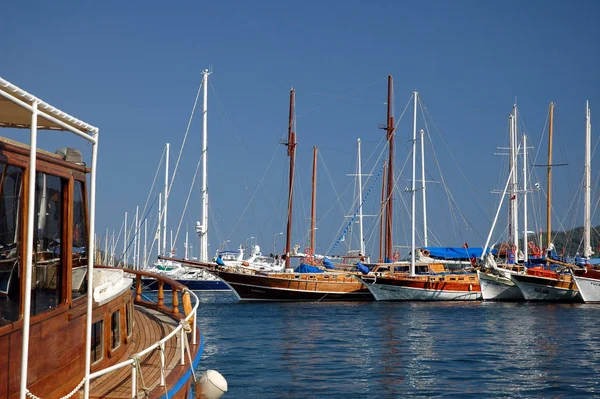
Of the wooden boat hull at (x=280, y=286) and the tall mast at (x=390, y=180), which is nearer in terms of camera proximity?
the wooden boat hull at (x=280, y=286)

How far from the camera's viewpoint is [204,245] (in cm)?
4472

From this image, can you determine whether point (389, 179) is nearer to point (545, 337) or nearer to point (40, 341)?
point (545, 337)

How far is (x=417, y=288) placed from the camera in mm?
44219

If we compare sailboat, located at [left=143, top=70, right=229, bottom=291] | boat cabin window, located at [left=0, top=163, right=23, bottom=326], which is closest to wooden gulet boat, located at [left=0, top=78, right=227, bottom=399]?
boat cabin window, located at [left=0, top=163, right=23, bottom=326]

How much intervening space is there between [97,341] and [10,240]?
2.78m

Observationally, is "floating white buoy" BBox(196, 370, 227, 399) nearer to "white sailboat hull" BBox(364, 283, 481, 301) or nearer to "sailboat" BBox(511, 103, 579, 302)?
"white sailboat hull" BBox(364, 283, 481, 301)

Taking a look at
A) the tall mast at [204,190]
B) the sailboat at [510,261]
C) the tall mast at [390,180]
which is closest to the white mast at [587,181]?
the sailboat at [510,261]

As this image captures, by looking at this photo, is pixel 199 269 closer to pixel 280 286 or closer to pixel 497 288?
pixel 280 286

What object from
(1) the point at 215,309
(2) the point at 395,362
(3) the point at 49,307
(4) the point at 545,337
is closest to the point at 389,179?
(1) the point at 215,309

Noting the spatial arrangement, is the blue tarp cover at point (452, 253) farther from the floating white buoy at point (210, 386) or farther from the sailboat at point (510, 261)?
the floating white buoy at point (210, 386)

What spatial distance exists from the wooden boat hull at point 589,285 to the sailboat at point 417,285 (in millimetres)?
6077

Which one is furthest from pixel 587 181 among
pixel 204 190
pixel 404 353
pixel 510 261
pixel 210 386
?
pixel 210 386

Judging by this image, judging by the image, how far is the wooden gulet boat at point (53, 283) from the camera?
555cm

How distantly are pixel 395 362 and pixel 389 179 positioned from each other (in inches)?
1188
